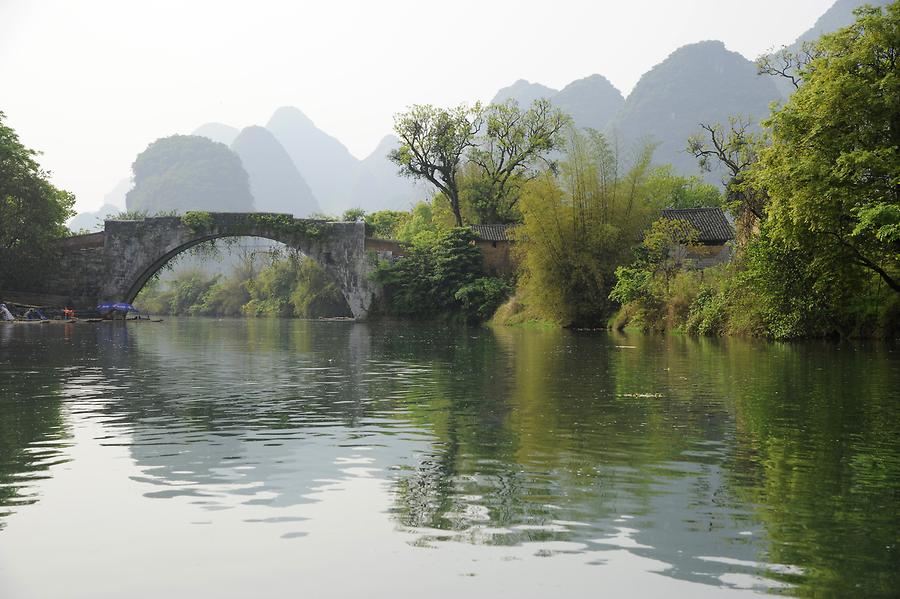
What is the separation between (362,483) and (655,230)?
142 feet

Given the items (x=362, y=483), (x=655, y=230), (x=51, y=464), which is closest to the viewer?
(x=362, y=483)

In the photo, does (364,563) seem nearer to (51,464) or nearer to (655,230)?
(51,464)

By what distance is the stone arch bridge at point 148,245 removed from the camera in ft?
220

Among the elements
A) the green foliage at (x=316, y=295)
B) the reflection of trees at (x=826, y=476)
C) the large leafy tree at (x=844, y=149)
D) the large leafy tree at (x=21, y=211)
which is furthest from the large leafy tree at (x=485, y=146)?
the reflection of trees at (x=826, y=476)

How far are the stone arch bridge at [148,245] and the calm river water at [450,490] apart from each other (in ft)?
169

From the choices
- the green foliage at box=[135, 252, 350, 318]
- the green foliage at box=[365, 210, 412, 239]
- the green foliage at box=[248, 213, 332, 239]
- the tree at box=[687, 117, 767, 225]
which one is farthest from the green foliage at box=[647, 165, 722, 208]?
the green foliage at box=[135, 252, 350, 318]

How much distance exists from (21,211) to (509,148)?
35.5 m

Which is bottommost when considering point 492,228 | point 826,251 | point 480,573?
point 480,573

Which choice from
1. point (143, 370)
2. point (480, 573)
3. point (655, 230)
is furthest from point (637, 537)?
point (655, 230)

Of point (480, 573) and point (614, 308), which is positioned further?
point (614, 308)

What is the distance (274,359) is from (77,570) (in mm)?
20774

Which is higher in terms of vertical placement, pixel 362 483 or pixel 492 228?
pixel 492 228

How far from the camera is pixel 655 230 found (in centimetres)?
5009

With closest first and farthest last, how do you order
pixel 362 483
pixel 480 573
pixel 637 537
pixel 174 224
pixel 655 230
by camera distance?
pixel 480 573 < pixel 637 537 < pixel 362 483 < pixel 655 230 < pixel 174 224
